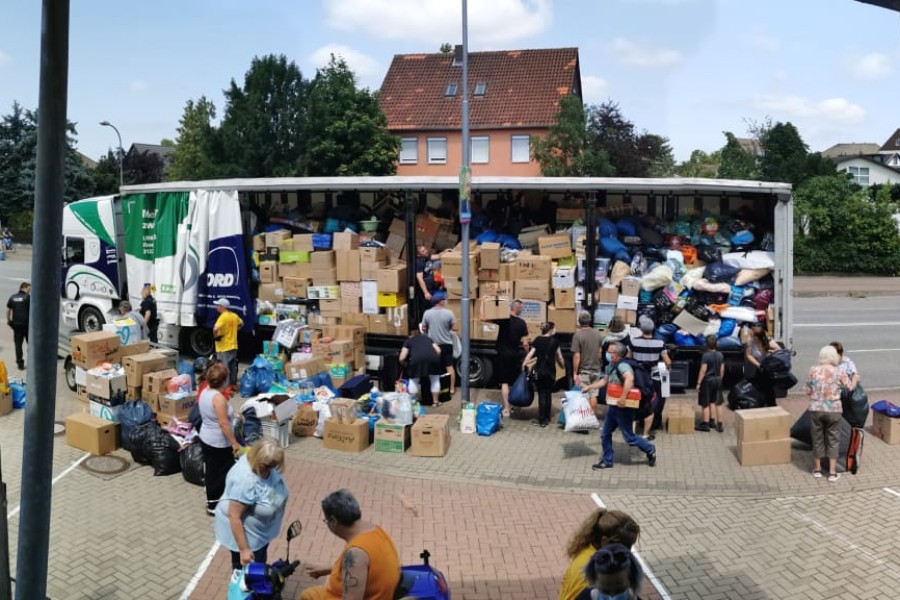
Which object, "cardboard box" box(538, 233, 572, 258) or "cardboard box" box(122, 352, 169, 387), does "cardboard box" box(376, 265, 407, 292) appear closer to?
"cardboard box" box(538, 233, 572, 258)

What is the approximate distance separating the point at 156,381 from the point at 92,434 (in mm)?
947

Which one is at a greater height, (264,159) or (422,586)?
(264,159)

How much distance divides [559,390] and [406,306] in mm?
2881

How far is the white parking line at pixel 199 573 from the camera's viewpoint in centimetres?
597

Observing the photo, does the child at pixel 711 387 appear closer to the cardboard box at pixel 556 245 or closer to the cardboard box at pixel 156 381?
the cardboard box at pixel 556 245

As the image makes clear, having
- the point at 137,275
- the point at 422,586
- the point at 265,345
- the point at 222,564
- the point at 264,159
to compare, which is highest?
the point at 264,159

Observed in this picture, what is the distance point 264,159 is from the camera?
38781mm

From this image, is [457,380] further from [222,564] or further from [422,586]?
[422,586]

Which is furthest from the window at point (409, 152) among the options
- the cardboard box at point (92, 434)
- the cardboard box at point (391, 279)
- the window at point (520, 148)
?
the cardboard box at point (92, 434)

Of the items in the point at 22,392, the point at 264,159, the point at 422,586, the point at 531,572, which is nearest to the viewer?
the point at 422,586

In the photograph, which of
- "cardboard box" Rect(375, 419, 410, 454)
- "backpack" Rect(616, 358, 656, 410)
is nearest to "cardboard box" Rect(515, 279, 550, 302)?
"backpack" Rect(616, 358, 656, 410)

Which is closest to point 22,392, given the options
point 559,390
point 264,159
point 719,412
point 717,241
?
point 559,390

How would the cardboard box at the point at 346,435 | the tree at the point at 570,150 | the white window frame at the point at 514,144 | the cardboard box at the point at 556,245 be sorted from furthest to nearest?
the white window frame at the point at 514,144 < the tree at the point at 570,150 < the cardboard box at the point at 556,245 < the cardboard box at the point at 346,435

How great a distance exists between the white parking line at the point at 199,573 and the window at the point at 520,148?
126 ft
